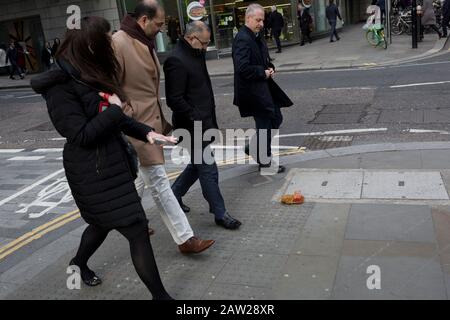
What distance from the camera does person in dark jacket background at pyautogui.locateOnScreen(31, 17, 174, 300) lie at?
2984 mm

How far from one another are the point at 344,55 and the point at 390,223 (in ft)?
44.3

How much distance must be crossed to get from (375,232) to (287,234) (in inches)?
27.8

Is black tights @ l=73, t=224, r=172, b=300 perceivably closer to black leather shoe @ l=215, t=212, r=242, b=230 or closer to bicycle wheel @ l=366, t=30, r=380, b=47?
black leather shoe @ l=215, t=212, r=242, b=230

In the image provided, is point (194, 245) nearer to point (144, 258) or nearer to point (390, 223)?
point (144, 258)

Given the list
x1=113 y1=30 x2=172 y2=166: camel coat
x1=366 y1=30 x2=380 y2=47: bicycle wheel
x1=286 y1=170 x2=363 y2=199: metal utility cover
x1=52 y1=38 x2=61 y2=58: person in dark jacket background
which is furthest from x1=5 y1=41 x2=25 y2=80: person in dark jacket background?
x1=113 y1=30 x2=172 y2=166: camel coat

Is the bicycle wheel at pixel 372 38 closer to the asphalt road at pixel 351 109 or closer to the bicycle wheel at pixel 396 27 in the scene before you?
the bicycle wheel at pixel 396 27

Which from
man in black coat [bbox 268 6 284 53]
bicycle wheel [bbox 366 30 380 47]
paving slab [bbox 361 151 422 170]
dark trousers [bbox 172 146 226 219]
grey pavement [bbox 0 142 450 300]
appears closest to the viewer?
grey pavement [bbox 0 142 450 300]

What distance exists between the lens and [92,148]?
3062 mm

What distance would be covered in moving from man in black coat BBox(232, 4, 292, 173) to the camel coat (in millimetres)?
1580

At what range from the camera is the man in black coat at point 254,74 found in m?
5.35

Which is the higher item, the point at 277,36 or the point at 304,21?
the point at 304,21

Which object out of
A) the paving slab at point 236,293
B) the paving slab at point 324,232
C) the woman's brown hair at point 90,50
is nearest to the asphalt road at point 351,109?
the paving slab at point 324,232

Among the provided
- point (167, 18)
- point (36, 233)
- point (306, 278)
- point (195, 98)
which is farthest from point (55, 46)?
point (306, 278)
